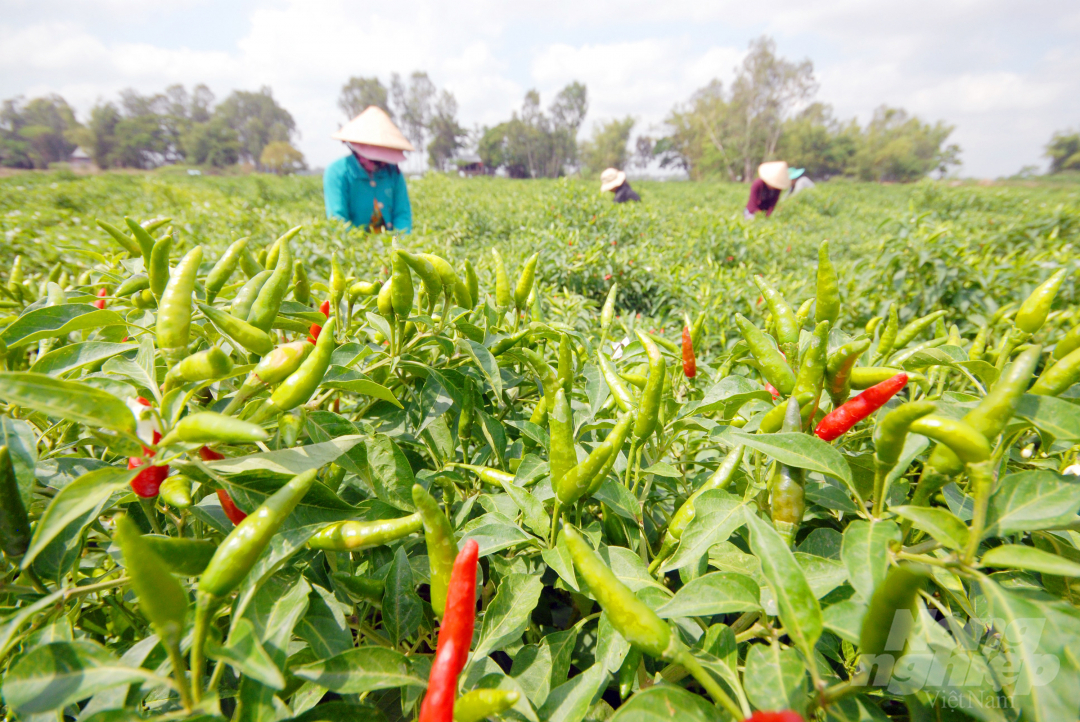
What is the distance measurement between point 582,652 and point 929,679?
444mm

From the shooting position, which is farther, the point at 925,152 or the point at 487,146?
the point at 487,146

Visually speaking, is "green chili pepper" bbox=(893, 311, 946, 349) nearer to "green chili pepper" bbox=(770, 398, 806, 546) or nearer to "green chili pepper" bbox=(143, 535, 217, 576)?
"green chili pepper" bbox=(770, 398, 806, 546)

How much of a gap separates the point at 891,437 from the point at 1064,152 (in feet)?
259

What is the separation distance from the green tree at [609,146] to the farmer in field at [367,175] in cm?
6330

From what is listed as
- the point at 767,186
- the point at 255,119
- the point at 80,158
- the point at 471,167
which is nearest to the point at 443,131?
the point at 471,167

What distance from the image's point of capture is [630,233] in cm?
581

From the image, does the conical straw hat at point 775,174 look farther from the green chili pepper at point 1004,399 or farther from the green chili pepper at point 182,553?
the green chili pepper at point 182,553

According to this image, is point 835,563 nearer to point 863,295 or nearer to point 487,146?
point 863,295

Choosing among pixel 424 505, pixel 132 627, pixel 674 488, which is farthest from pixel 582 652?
pixel 132 627

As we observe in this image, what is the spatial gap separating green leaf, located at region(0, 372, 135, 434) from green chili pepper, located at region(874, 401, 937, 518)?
80 centimetres

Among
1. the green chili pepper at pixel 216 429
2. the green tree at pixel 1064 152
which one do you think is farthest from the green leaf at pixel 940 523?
→ the green tree at pixel 1064 152

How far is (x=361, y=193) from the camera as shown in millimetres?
4707

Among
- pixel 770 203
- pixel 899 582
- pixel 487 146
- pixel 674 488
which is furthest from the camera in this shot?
pixel 487 146

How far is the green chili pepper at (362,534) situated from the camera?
1.92ft
